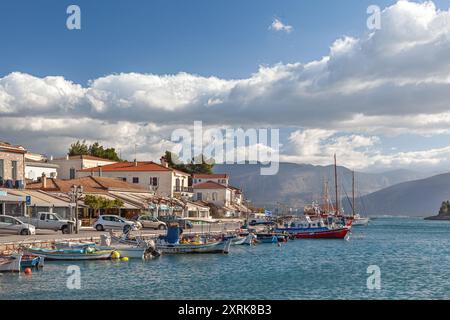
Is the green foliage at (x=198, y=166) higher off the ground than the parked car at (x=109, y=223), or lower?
higher

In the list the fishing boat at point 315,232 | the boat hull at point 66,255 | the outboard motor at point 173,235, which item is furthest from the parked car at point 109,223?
the fishing boat at point 315,232

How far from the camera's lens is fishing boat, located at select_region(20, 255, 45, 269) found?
35062mm

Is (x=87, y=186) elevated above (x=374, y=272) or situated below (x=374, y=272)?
above

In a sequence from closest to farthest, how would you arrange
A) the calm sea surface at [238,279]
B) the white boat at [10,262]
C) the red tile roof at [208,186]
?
1. the calm sea surface at [238,279]
2. the white boat at [10,262]
3. the red tile roof at [208,186]

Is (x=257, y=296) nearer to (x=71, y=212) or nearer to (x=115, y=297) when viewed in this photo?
(x=115, y=297)

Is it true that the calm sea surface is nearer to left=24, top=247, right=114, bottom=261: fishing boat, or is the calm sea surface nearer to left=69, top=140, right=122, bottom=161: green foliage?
left=24, top=247, right=114, bottom=261: fishing boat

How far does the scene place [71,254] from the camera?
3959cm

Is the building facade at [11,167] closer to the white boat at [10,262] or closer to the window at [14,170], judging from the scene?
the window at [14,170]

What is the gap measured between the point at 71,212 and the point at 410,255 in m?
31.4

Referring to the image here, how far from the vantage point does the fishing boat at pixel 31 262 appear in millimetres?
35062

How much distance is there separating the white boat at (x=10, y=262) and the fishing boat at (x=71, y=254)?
3.94 metres

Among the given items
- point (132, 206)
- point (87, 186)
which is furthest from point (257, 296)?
point (87, 186)

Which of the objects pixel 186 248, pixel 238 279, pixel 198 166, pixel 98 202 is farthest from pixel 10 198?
pixel 198 166
